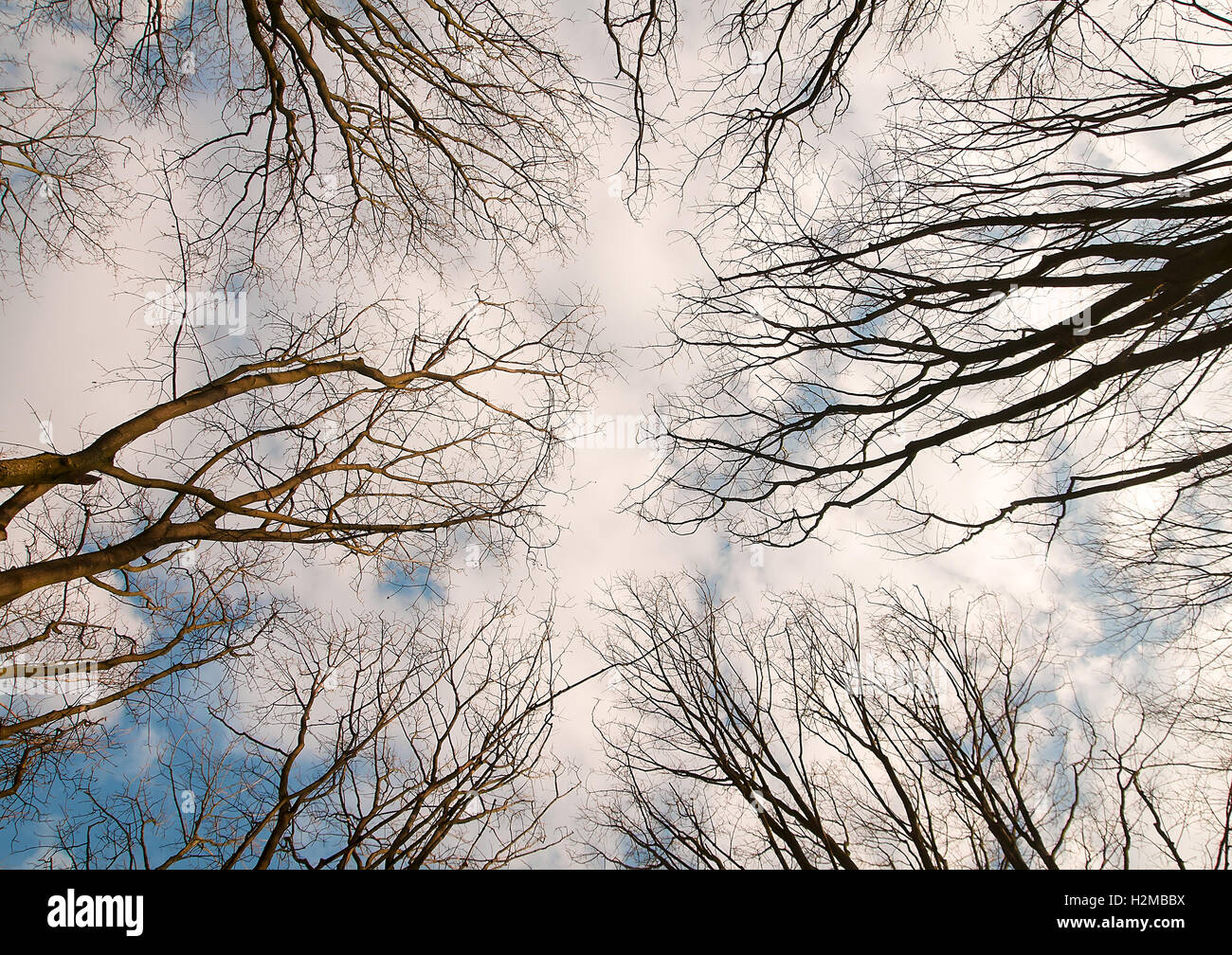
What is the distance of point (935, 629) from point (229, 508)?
24.5 feet

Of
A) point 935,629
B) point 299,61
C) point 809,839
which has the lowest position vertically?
point 809,839

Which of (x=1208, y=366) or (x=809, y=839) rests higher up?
(x=1208, y=366)

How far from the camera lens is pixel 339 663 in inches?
217

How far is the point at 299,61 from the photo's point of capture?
4.67 metres

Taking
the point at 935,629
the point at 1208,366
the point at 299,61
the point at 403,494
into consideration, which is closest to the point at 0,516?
the point at 403,494
